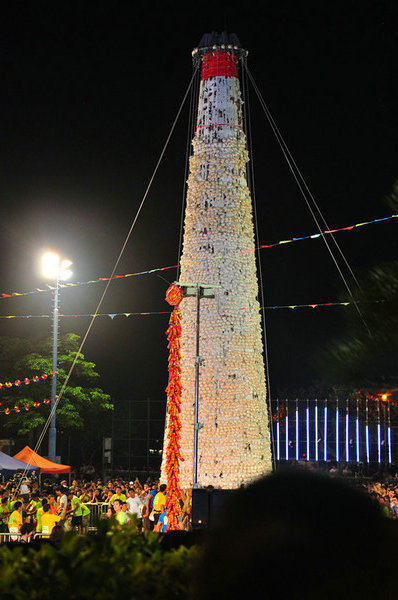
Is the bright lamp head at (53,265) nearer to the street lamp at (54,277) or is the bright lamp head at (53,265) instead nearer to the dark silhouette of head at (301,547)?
the street lamp at (54,277)

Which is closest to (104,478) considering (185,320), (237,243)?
(185,320)

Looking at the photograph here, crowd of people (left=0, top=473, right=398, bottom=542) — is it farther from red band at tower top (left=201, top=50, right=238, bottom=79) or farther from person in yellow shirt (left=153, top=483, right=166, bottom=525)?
red band at tower top (left=201, top=50, right=238, bottom=79)

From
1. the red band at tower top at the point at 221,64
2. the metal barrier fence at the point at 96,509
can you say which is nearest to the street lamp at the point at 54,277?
the metal barrier fence at the point at 96,509

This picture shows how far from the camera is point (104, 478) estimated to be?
33.7 m

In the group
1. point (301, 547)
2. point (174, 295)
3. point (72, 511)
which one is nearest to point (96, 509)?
point (72, 511)

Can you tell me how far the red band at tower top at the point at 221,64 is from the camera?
29.4 m

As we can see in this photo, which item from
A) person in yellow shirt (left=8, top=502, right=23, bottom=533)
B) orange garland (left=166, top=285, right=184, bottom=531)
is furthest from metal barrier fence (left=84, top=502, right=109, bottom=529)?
person in yellow shirt (left=8, top=502, right=23, bottom=533)

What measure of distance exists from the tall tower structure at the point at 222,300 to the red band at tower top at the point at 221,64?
3cm

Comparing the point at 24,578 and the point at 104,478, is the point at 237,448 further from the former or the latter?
the point at 24,578

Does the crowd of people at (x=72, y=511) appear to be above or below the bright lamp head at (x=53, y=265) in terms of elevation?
below

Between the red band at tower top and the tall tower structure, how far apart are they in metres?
0.03

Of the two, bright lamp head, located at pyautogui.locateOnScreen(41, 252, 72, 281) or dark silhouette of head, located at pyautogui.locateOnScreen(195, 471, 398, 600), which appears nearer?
dark silhouette of head, located at pyautogui.locateOnScreen(195, 471, 398, 600)

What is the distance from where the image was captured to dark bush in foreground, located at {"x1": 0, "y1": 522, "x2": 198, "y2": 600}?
4.95 meters

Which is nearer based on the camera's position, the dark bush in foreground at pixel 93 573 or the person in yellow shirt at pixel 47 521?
the dark bush in foreground at pixel 93 573
